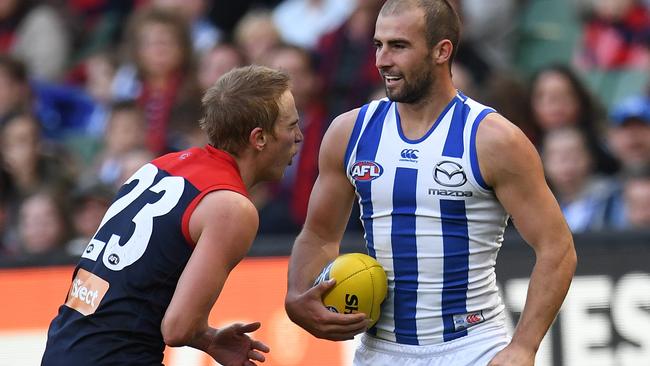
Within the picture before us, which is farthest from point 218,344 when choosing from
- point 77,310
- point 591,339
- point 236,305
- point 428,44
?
point 591,339

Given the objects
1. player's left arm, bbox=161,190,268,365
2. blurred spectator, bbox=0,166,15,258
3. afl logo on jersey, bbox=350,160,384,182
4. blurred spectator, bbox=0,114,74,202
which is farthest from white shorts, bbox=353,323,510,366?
blurred spectator, bbox=0,114,74,202

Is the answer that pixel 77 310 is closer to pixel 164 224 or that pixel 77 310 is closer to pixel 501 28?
pixel 164 224

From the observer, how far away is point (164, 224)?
185 inches

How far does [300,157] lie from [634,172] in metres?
2.39

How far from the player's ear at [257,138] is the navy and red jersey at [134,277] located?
0.21m

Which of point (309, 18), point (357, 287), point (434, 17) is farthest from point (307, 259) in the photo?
point (309, 18)

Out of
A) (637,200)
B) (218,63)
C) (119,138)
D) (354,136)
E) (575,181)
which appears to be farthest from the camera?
(218,63)

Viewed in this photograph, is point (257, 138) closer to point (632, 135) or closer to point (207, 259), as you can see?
point (207, 259)

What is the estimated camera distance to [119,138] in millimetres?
10008

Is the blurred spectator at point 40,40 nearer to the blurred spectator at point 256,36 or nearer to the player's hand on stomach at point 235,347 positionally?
the blurred spectator at point 256,36

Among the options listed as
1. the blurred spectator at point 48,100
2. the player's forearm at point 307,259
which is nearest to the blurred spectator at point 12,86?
the blurred spectator at point 48,100

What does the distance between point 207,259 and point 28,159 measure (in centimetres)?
589

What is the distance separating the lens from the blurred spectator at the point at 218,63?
33.5ft

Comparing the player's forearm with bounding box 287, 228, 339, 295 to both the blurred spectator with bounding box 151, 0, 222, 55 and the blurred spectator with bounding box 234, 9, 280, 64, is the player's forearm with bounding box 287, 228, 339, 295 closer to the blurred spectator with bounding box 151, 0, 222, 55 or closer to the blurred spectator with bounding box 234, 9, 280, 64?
the blurred spectator with bounding box 234, 9, 280, 64
